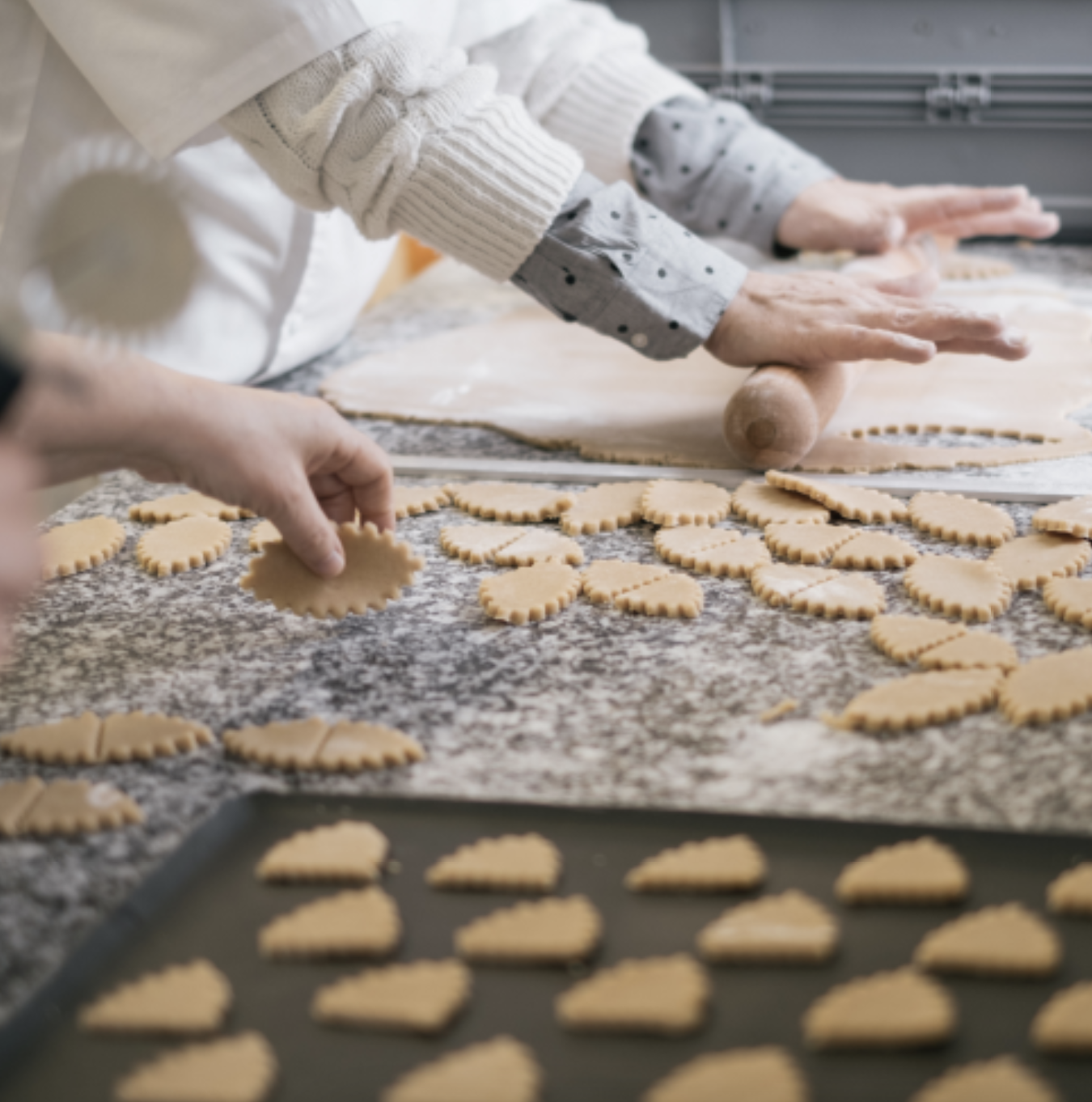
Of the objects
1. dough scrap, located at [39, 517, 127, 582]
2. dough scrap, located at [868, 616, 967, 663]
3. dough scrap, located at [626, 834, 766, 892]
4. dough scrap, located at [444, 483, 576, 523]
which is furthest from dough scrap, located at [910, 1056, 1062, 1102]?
dough scrap, located at [39, 517, 127, 582]

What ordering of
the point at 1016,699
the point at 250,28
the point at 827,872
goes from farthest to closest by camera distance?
the point at 250,28 < the point at 1016,699 < the point at 827,872

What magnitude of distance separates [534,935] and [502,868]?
0.18 ft

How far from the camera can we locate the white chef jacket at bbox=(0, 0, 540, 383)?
1082mm

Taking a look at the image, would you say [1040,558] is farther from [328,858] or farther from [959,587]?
A: [328,858]

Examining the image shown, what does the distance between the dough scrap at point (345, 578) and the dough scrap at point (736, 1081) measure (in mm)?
451

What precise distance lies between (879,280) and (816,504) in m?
0.36

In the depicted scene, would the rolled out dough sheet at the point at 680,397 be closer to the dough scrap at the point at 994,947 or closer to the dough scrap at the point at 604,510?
the dough scrap at the point at 604,510

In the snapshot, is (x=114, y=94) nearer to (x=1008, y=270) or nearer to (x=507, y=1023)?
(x=507, y=1023)

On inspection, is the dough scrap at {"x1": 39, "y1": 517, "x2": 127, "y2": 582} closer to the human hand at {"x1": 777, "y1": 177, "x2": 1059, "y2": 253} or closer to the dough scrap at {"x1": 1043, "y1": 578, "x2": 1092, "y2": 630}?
the dough scrap at {"x1": 1043, "y1": 578, "x2": 1092, "y2": 630}

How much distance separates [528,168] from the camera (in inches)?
45.6

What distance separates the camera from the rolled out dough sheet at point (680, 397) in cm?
127

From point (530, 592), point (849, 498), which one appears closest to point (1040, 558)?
point (849, 498)

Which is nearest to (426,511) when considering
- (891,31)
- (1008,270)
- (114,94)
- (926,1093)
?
(114,94)

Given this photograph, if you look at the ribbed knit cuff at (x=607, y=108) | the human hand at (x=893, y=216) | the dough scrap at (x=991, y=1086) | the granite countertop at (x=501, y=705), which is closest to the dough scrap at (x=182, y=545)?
the granite countertop at (x=501, y=705)
